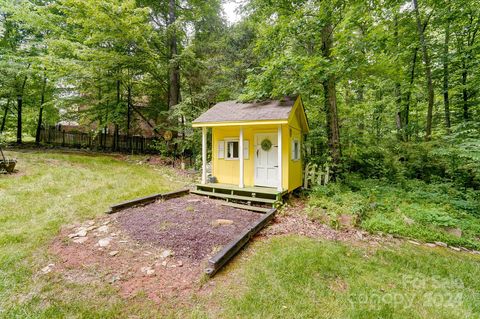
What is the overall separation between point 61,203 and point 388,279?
792 cm

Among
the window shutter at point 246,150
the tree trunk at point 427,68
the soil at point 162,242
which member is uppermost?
the tree trunk at point 427,68

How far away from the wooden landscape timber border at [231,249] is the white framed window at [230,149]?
126 inches

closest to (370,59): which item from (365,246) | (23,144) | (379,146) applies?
(379,146)

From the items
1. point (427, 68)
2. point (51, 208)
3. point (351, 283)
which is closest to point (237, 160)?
point (351, 283)

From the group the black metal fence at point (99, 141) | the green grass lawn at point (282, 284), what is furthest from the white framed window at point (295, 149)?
the black metal fence at point (99, 141)

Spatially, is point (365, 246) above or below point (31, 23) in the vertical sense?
below

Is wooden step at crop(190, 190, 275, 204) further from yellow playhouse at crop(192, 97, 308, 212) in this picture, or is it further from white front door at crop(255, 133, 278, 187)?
white front door at crop(255, 133, 278, 187)

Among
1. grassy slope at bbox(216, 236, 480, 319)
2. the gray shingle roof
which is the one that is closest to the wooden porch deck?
grassy slope at bbox(216, 236, 480, 319)

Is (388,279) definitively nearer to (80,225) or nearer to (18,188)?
(80,225)

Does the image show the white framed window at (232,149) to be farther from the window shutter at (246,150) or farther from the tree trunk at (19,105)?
the tree trunk at (19,105)

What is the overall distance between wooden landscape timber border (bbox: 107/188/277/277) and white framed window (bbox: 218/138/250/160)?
6.57 feet

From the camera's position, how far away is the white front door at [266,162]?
752 centimetres

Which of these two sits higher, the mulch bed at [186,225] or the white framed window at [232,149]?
the white framed window at [232,149]

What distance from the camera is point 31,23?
1330 centimetres
